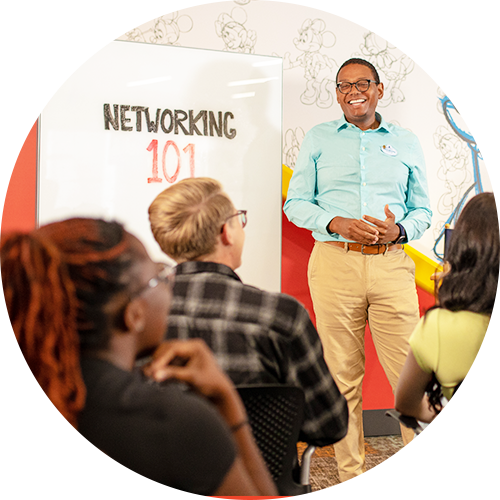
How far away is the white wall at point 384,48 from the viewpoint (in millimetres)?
2625

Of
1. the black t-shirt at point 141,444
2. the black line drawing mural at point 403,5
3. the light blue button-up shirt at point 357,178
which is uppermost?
the black line drawing mural at point 403,5

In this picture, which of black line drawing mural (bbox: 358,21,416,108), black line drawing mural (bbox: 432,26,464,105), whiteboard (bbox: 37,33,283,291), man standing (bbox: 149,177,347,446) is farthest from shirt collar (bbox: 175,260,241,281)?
black line drawing mural (bbox: 432,26,464,105)

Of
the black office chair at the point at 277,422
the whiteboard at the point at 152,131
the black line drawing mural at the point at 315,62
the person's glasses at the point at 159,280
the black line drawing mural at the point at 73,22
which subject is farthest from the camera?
the black line drawing mural at the point at 315,62

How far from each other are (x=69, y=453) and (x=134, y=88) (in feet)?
6.50

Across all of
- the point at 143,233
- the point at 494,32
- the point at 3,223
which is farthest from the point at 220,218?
the point at 494,32

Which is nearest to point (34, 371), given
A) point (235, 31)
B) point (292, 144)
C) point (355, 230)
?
point (355, 230)

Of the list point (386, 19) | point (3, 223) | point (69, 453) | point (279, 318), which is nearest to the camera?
point (69, 453)

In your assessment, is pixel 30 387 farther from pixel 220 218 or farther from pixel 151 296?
pixel 220 218

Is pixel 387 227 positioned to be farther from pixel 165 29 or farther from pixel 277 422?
pixel 165 29

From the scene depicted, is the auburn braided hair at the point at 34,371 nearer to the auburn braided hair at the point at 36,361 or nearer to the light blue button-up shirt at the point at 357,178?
the auburn braided hair at the point at 36,361

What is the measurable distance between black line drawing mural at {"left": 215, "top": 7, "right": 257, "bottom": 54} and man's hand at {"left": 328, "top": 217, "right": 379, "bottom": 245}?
1.16 metres

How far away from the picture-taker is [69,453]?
583mm

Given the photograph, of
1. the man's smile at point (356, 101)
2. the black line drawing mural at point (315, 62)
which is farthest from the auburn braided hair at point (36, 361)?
the black line drawing mural at point (315, 62)

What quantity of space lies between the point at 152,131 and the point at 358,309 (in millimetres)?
1301
